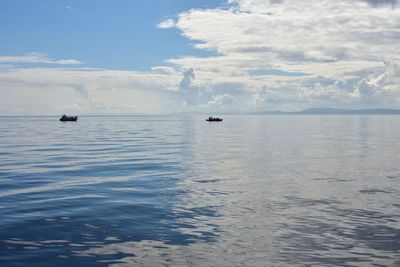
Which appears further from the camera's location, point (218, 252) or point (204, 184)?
point (204, 184)

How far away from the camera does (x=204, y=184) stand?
3156 centimetres

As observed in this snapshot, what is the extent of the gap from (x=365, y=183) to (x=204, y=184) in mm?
12675

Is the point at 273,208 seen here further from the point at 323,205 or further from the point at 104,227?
the point at 104,227

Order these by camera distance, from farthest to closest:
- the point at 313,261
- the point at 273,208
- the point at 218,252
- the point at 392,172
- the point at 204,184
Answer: the point at 392,172 < the point at 204,184 < the point at 273,208 < the point at 218,252 < the point at 313,261

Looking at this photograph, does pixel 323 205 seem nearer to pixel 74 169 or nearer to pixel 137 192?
pixel 137 192

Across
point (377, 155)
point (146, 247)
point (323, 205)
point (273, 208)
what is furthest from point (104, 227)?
point (377, 155)

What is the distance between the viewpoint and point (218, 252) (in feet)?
51.0

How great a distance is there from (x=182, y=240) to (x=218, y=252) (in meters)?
2.11

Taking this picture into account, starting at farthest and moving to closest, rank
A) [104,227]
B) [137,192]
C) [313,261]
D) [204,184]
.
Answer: [204,184], [137,192], [104,227], [313,261]

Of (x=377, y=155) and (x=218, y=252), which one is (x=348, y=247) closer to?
(x=218, y=252)

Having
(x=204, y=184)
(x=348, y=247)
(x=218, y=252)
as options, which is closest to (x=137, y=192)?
(x=204, y=184)

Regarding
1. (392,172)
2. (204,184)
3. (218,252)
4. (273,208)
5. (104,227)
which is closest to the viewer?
(218,252)

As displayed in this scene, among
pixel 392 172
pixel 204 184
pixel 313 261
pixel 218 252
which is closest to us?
pixel 313 261

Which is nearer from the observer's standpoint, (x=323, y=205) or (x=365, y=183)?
(x=323, y=205)
